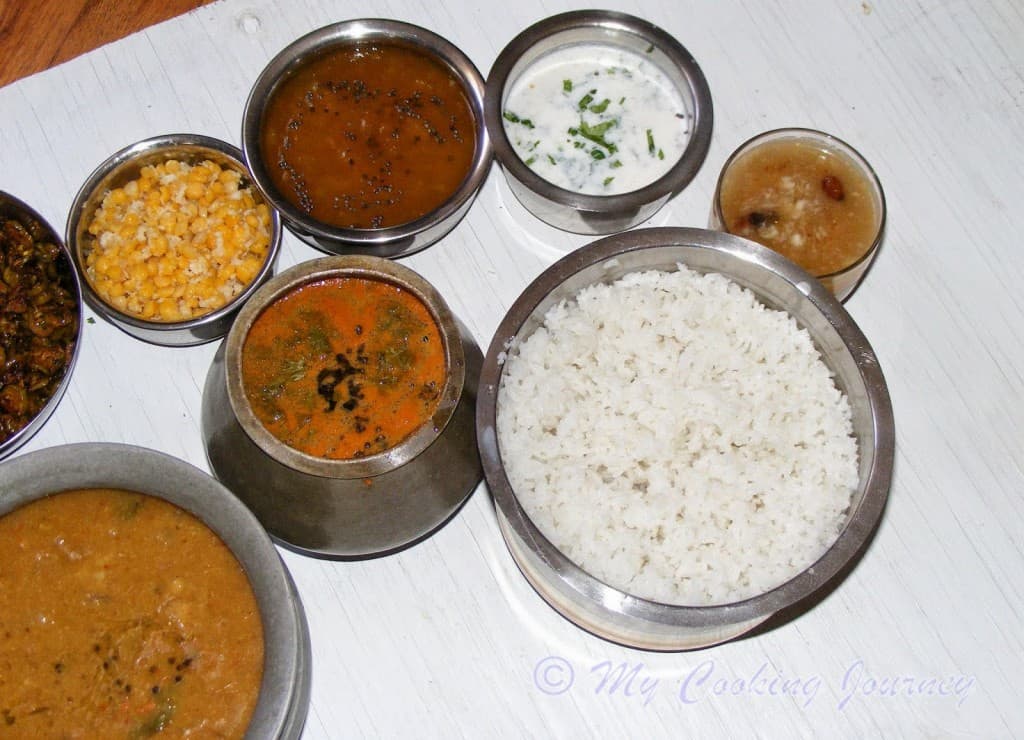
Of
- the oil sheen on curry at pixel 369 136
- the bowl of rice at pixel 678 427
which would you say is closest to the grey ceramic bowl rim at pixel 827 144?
the bowl of rice at pixel 678 427

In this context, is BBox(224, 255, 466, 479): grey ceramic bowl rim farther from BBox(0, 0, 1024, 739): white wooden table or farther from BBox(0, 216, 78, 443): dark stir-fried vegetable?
BBox(0, 216, 78, 443): dark stir-fried vegetable

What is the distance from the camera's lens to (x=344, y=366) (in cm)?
229

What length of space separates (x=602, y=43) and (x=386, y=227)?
0.89m

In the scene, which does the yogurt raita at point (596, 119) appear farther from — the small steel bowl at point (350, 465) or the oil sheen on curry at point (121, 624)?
the oil sheen on curry at point (121, 624)

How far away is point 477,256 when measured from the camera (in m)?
2.80

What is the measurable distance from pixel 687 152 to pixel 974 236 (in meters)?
0.88

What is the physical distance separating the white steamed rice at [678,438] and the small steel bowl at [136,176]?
76 centimetres

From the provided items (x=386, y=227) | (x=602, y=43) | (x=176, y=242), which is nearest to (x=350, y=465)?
(x=386, y=227)

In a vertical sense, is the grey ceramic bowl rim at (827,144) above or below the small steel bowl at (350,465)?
above

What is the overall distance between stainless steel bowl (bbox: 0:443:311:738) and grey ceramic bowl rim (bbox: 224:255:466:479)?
15cm

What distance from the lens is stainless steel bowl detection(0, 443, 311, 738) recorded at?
2.06 meters

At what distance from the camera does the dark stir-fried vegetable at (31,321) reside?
2514 mm

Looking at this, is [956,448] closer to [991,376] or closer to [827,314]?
[991,376]

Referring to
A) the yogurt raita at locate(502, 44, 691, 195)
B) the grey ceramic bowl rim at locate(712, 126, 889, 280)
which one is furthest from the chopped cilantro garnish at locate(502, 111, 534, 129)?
the grey ceramic bowl rim at locate(712, 126, 889, 280)
